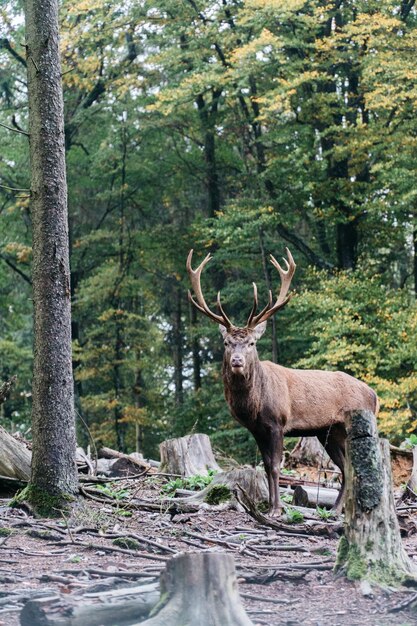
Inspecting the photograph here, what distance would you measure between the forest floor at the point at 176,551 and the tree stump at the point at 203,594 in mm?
480

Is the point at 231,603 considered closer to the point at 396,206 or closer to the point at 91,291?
the point at 396,206

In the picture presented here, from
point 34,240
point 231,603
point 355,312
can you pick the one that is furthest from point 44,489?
point 355,312

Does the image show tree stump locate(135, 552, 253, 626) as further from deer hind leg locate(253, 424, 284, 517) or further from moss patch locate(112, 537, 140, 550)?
deer hind leg locate(253, 424, 284, 517)

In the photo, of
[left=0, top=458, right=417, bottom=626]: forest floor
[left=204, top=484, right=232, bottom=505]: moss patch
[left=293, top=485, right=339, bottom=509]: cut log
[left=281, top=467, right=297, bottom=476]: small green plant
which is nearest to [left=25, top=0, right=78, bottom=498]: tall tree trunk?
[left=0, top=458, right=417, bottom=626]: forest floor

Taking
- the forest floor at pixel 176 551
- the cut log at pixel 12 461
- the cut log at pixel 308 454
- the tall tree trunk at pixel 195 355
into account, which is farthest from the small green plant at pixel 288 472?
the tall tree trunk at pixel 195 355

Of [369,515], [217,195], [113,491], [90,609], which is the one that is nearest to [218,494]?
[113,491]

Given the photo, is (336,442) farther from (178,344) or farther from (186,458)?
(178,344)

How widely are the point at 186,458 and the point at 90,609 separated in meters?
7.00

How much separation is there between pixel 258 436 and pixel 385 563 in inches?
163

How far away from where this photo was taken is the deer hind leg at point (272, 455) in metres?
9.71

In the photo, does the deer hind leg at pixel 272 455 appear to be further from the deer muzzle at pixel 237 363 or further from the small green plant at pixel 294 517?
the deer muzzle at pixel 237 363

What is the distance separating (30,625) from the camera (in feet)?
16.3

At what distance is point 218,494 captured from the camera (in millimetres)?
9852

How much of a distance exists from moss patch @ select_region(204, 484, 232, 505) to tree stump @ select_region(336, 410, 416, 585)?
139 inches
